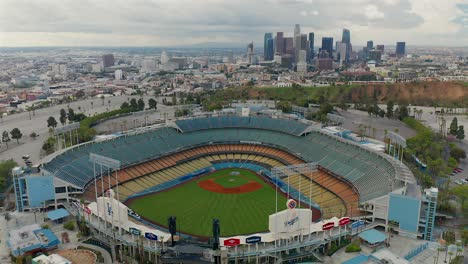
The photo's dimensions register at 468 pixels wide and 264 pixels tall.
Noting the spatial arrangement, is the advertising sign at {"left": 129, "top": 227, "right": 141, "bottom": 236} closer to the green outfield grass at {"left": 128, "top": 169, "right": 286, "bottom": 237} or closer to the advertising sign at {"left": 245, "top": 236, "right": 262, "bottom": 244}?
the green outfield grass at {"left": 128, "top": 169, "right": 286, "bottom": 237}

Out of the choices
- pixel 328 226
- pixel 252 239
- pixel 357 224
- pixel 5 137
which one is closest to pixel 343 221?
pixel 328 226

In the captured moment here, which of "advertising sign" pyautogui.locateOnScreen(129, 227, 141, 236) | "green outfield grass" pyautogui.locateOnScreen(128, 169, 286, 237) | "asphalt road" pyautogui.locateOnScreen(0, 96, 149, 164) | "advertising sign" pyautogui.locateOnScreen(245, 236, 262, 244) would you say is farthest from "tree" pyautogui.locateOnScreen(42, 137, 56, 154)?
"advertising sign" pyautogui.locateOnScreen(245, 236, 262, 244)

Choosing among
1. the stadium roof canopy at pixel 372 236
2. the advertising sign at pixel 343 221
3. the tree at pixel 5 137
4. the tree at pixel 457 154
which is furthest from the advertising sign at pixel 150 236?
the tree at pixel 5 137

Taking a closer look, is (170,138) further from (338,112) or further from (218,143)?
(338,112)

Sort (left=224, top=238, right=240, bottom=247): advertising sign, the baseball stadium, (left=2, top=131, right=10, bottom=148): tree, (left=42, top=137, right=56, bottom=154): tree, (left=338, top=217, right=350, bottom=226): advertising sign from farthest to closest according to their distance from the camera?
(left=2, top=131, right=10, bottom=148): tree < (left=42, top=137, right=56, bottom=154): tree < the baseball stadium < (left=338, top=217, right=350, bottom=226): advertising sign < (left=224, top=238, right=240, bottom=247): advertising sign

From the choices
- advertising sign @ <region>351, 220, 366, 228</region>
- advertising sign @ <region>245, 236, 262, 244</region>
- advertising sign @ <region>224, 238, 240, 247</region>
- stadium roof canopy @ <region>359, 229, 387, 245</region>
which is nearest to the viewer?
advertising sign @ <region>224, 238, 240, 247</region>

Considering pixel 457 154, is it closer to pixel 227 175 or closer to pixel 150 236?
pixel 227 175
